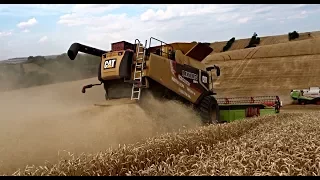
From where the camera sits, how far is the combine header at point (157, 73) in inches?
370

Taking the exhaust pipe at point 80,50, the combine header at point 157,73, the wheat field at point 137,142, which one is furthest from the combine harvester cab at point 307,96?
the exhaust pipe at point 80,50

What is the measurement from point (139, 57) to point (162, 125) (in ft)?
5.88

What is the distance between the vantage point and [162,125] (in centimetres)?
888

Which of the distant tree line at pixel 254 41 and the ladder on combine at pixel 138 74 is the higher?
the distant tree line at pixel 254 41

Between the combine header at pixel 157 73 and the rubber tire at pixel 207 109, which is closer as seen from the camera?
the combine header at pixel 157 73

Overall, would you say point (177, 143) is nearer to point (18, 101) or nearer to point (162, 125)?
point (162, 125)

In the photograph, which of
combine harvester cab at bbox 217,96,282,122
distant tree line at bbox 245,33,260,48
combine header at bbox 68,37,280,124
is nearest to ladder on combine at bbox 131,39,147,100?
combine header at bbox 68,37,280,124

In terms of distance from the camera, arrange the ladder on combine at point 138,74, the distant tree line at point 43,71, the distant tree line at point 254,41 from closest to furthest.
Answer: the ladder on combine at point 138,74, the distant tree line at point 43,71, the distant tree line at point 254,41

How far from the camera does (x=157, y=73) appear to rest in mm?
9453

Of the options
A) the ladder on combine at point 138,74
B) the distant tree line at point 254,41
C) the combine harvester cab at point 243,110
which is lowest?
the combine harvester cab at point 243,110

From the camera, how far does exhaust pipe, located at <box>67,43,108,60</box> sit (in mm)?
9719

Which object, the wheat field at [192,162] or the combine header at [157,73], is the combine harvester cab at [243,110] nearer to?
the combine header at [157,73]

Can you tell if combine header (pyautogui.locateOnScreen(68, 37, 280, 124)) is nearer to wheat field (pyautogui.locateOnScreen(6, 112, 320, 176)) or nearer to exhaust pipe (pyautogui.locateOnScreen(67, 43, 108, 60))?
exhaust pipe (pyautogui.locateOnScreen(67, 43, 108, 60))

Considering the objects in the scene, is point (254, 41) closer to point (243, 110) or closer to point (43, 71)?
point (43, 71)
